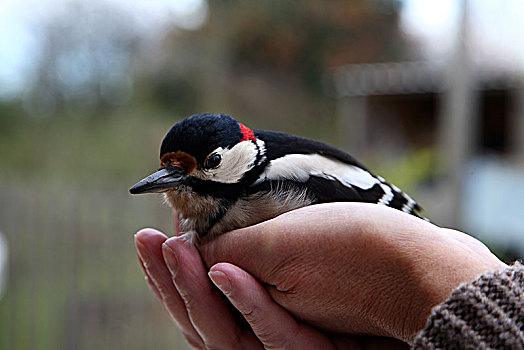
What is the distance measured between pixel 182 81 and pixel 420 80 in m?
2.45

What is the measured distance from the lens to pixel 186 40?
4328 mm

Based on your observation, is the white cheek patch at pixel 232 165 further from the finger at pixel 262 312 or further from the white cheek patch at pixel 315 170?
the finger at pixel 262 312

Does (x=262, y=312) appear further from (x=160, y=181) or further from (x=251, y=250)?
(x=160, y=181)

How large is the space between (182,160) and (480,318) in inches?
23.6

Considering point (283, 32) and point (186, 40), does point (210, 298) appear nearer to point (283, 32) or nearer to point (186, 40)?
point (186, 40)

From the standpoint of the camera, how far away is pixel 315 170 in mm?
1079

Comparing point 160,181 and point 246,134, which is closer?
point 160,181

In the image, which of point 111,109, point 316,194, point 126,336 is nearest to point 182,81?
point 111,109

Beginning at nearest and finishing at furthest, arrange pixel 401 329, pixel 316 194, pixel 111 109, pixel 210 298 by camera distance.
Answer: pixel 401 329 < pixel 210 298 < pixel 316 194 < pixel 111 109

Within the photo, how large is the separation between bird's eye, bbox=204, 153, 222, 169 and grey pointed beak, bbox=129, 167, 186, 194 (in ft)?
0.17

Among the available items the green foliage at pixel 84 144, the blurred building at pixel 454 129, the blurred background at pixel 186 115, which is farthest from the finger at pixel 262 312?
the green foliage at pixel 84 144

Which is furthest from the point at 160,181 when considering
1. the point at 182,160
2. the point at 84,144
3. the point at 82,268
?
the point at 84,144

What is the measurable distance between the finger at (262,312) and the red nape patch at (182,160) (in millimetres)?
233

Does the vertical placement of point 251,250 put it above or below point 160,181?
below
